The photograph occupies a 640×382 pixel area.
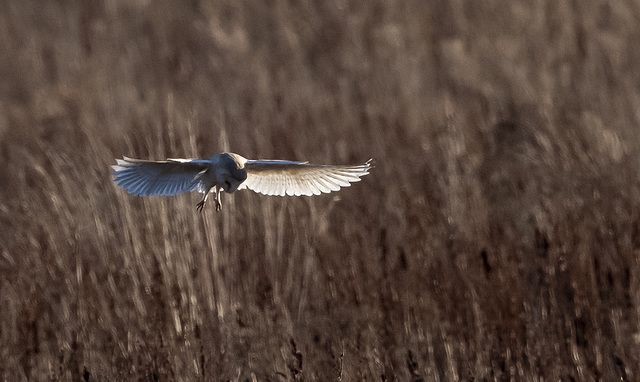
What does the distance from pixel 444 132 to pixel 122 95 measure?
2.34 m

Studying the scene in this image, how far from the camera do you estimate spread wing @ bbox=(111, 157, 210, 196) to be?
106 inches

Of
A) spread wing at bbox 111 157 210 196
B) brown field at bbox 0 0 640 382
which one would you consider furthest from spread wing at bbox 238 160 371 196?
brown field at bbox 0 0 640 382

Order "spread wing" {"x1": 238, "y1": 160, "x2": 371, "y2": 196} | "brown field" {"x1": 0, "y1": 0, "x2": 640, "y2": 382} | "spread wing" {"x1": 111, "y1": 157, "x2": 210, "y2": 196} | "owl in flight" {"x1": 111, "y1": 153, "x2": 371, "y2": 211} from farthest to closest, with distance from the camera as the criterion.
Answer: "brown field" {"x1": 0, "y1": 0, "x2": 640, "y2": 382} < "spread wing" {"x1": 238, "y1": 160, "x2": 371, "y2": 196} < "spread wing" {"x1": 111, "y1": 157, "x2": 210, "y2": 196} < "owl in flight" {"x1": 111, "y1": 153, "x2": 371, "y2": 211}

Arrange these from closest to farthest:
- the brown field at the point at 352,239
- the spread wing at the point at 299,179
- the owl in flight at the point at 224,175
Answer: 1. the owl in flight at the point at 224,175
2. the spread wing at the point at 299,179
3. the brown field at the point at 352,239

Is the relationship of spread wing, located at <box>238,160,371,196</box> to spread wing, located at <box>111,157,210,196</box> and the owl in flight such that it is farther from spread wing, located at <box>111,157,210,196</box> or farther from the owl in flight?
spread wing, located at <box>111,157,210,196</box>

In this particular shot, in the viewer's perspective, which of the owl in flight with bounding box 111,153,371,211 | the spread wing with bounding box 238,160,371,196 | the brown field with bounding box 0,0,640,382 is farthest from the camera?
the brown field with bounding box 0,0,640,382

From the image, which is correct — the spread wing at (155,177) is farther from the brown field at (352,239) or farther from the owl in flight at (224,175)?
the brown field at (352,239)

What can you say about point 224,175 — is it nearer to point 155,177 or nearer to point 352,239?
point 155,177

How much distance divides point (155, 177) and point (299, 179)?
1.77ft

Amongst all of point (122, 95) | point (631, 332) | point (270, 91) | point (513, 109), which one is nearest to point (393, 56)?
point (270, 91)

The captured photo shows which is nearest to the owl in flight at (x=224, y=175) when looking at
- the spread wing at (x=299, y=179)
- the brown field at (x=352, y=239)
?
the spread wing at (x=299, y=179)

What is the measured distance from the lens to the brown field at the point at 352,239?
3.18 meters

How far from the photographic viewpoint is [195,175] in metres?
2.70

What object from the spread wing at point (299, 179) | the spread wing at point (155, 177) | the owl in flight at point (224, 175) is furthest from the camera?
the spread wing at point (299, 179)
